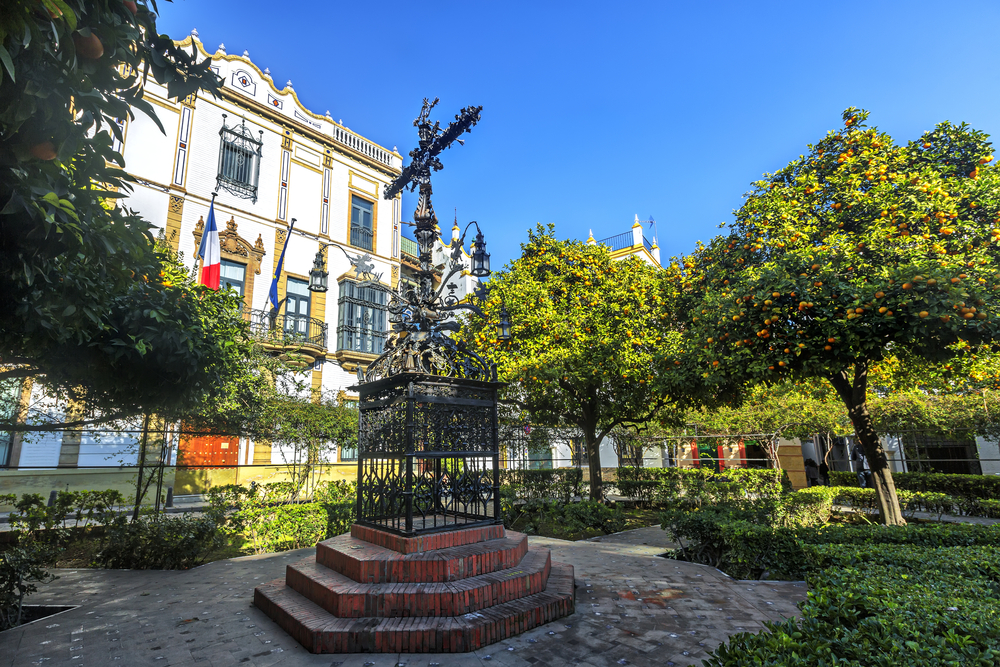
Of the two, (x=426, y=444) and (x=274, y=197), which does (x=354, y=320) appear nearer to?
(x=274, y=197)

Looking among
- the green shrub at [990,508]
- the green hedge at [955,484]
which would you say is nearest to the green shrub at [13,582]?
the green shrub at [990,508]

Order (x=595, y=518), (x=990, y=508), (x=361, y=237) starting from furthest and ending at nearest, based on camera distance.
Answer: (x=361, y=237) → (x=990, y=508) → (x=595, y=518)

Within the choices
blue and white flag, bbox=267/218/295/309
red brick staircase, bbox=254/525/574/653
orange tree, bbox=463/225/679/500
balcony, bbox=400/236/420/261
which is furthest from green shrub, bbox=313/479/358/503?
balcony, bbox=400/236/420/261

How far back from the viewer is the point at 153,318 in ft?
22.1

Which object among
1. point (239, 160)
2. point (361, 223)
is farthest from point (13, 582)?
point (361, 223)

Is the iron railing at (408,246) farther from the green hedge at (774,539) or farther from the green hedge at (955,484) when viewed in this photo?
the green hedge at (955,484)

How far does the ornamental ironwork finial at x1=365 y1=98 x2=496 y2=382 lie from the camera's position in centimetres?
692

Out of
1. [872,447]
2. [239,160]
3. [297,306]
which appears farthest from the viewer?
[297,306]

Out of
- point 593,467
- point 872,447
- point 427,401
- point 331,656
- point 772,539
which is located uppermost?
point 427,401

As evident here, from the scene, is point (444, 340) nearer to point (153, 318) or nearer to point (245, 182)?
point (153, 318)

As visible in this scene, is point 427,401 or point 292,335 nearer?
point 427,401

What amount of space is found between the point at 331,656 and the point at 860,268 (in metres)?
9.03

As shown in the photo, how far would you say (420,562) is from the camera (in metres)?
5.31

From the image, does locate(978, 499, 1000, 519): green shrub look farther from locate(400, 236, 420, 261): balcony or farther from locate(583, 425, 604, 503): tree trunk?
locate(400, 236, 420, 261): balcony
